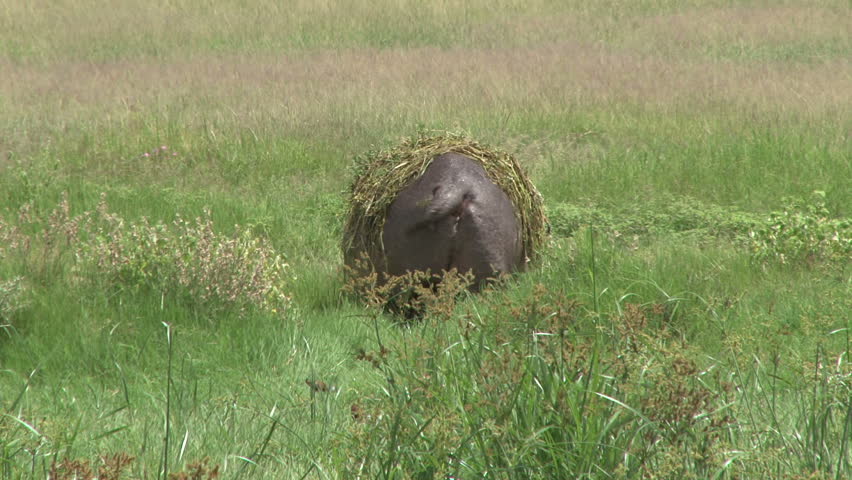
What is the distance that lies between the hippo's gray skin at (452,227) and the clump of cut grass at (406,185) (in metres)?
0.12

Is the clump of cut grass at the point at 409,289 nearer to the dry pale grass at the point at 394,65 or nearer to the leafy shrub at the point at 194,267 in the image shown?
the leafy shrub at the point at 194,267

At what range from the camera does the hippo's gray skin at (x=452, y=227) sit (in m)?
5.85

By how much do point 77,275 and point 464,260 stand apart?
8.10 feet

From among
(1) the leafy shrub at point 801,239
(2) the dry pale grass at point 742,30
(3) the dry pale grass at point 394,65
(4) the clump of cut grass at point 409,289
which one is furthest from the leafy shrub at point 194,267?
(2) the dry pale grass at point 742,30

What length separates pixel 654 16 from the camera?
19734mm

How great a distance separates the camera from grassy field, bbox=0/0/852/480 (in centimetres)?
328

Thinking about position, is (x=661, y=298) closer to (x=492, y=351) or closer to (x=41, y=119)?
(x=492, y=351)

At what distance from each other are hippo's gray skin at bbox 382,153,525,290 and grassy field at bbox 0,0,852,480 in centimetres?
33

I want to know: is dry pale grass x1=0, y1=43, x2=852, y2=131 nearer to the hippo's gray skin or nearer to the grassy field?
the grassy field

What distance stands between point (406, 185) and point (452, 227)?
50cm

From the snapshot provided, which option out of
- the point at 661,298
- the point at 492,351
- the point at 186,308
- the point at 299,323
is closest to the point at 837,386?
the point at 492,351

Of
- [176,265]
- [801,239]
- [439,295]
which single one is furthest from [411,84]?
[439,295]

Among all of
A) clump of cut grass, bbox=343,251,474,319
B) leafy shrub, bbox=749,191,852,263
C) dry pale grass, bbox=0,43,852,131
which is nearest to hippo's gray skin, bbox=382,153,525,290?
clump of cut grass, bbox=343,251,474,319

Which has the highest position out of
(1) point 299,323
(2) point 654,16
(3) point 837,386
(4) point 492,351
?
(4) point 492,351
